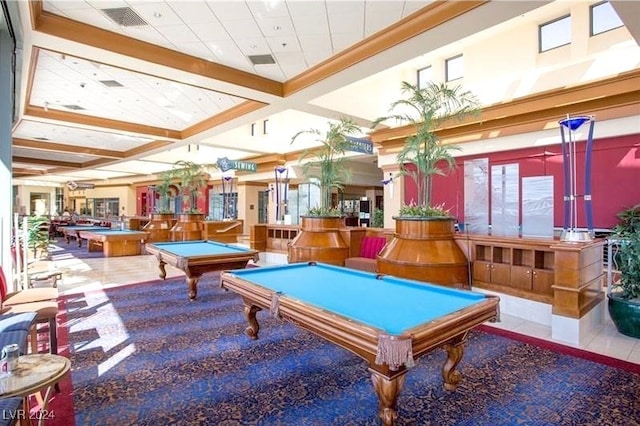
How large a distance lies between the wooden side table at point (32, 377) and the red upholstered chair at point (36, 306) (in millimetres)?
1192

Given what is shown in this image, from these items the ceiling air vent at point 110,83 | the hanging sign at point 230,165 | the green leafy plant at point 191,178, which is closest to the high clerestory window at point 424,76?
the hanging sign at point 230,165

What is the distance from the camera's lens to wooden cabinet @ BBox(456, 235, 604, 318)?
151 inches

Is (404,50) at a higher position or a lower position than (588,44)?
lower

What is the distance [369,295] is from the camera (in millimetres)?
2805

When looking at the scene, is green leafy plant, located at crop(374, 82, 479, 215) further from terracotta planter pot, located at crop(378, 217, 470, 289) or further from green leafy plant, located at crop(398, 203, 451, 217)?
terracotta planter pot, located at crop(378, 217, 470, 289)

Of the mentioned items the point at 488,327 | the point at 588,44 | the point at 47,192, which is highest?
the point at 588,44

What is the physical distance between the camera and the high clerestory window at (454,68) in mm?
8820

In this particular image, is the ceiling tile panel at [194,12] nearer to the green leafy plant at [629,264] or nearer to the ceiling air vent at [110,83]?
the ceiling air vent at [110,83]

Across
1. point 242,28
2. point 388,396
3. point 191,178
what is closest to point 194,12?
A: point 242,28

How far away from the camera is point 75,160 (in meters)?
16.8

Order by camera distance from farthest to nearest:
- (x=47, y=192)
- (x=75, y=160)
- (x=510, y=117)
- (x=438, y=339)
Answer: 1. (x=47, y=192)
2. (x=75, y=160)
3. (x=510, y=117)
4. (x=438, y=339)

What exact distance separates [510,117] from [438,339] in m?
7.26

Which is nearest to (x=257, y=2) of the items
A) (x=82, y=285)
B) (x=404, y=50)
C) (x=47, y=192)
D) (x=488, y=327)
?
(x=404, y=50)

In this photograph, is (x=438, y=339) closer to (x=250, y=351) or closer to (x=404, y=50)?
(x=250, y=351)
